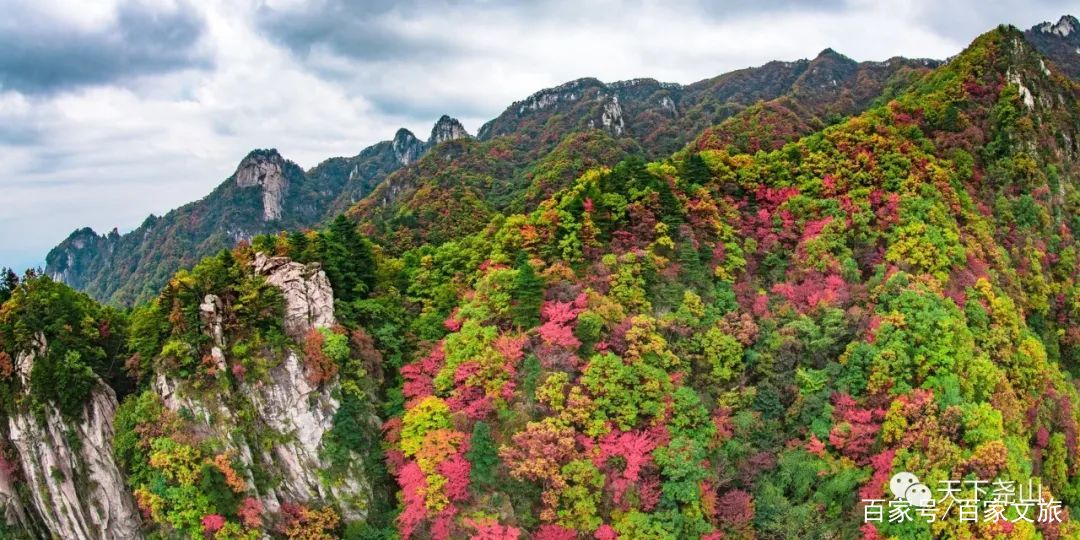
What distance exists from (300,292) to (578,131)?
240 ft

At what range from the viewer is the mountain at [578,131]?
6206 centimetres

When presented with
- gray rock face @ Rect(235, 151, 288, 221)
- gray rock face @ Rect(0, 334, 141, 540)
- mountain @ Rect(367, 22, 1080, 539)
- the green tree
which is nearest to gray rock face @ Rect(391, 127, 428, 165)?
gray rock face @ Rect(235, 151, 288, 221)

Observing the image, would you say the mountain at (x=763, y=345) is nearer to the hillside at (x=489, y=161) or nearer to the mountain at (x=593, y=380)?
the mountain at (x=593, y=380)

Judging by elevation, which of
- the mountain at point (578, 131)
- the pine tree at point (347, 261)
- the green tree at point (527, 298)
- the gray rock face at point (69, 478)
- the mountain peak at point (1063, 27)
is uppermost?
the mountain peak at point (1063, 27)

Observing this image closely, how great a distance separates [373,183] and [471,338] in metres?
129

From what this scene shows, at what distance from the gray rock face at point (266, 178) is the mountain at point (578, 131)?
5380 centimetres

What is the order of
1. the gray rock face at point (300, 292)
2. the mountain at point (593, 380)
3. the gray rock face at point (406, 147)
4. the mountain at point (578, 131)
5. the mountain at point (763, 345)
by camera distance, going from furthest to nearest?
the gray rock face at point (406, 147)
the mountain at point (578, 131)
the gray rock face at point (300, 292)
the mountain at point (593, 380)
the mountain at point (763, 345)

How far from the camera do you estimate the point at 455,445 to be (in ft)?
95.1

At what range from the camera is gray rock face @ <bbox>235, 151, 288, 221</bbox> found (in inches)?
5522

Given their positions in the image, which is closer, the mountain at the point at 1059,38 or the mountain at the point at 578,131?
the mountain at the point at 578,131

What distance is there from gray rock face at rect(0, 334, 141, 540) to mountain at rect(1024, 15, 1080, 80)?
150579 millimetres

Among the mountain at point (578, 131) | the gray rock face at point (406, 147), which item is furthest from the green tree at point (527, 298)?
the gray rock face at point (406, 147)

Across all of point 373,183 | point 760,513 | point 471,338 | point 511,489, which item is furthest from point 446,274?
point 373,183

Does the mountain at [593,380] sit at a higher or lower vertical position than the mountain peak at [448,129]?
lower
